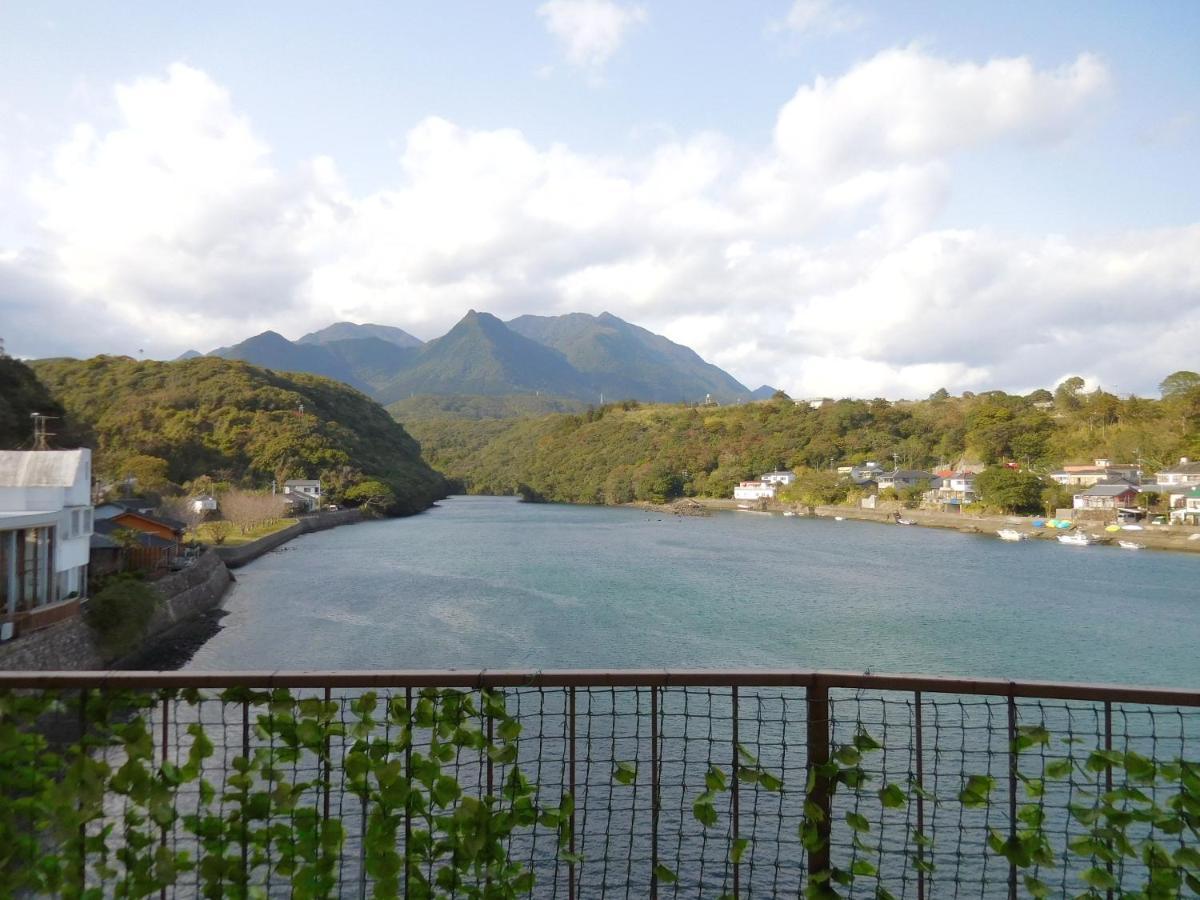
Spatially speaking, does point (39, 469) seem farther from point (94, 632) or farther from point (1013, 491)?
point (1013, 491)

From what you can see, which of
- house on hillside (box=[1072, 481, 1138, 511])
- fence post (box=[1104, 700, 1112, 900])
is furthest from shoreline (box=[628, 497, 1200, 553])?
fence post (box=[1104, 700, 1112, 900])

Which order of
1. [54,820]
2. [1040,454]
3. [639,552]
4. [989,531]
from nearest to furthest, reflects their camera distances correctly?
[54,820] → [639,552] → [989,531] → [1040,454]

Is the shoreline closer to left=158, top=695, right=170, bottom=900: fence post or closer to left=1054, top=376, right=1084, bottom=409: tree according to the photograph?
left=1054, top=376, right=1084, bottom=409: tree

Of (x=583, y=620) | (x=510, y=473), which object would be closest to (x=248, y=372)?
(x=510, y=473)

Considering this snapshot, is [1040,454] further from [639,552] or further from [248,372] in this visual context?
[248,372]

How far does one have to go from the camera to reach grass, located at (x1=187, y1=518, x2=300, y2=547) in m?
25.0

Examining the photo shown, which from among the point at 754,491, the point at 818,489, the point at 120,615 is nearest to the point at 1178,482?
the point at 818,489

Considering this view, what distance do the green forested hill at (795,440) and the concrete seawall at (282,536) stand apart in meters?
25.7

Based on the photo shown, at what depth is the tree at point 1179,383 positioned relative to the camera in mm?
46281

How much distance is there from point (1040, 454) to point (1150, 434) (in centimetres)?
561

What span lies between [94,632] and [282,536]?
19.7 m

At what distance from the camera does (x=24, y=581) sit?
11148 millimetres

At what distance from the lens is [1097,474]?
132ft

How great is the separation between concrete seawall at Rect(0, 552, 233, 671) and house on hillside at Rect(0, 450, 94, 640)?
250mm
